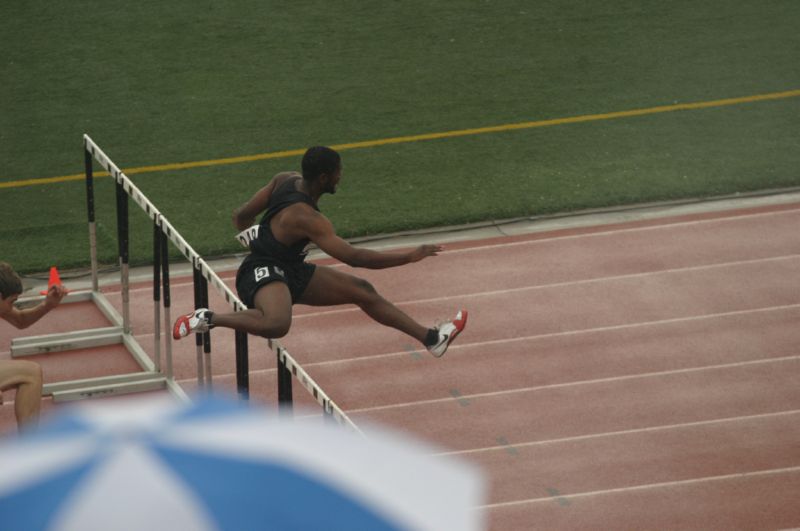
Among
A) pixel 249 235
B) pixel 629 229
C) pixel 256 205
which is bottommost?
pixel 629 229

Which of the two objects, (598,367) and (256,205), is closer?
(256,205)

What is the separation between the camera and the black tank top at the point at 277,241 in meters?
7.55

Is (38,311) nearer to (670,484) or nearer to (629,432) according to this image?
(629,432)

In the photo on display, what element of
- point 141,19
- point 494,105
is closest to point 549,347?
point 494,105

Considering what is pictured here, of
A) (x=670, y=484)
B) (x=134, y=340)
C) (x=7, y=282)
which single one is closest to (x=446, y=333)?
(x=670, y=484)

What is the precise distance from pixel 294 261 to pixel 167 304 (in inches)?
36.7

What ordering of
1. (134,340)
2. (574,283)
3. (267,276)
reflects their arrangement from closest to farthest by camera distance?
(267,276) < (134,340) < (574,283)

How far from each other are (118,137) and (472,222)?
399cm

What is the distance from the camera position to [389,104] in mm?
14250

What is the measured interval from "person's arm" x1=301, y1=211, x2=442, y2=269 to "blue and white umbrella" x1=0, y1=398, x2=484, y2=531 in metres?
4.48

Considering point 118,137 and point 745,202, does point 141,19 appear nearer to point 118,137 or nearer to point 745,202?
point 118,137

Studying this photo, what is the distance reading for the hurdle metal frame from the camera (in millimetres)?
6684

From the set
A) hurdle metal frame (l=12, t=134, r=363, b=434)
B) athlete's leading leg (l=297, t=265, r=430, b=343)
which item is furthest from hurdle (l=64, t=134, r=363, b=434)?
athlete's leading leg (l=297, t=265, r=430, b=343)

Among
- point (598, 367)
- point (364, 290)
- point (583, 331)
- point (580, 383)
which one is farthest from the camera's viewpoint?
point (583, 331)
